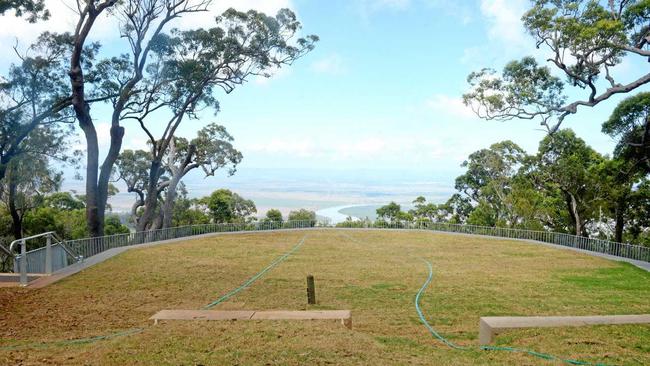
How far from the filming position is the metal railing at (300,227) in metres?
13.9

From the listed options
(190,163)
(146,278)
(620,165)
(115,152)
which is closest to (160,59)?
(115,152)

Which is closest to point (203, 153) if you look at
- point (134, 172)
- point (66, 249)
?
point (134, 172)

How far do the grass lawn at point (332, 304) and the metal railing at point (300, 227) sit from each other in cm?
111

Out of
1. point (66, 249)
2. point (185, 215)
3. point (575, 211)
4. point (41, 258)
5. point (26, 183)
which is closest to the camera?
point (41, 258)

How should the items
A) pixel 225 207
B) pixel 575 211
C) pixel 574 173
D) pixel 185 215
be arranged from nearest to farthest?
pixel 574 173, pixel 575 211, pixel 185 215, pixel 225 207

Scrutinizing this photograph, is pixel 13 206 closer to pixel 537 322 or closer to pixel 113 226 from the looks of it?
pixel 113 226

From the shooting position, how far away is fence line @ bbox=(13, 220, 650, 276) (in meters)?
15.3

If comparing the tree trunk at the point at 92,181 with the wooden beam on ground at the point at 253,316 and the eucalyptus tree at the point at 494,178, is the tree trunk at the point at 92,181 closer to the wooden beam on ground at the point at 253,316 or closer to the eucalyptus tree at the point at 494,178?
the wooden beam on ground at the point at 253,316

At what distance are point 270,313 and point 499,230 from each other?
792 inches

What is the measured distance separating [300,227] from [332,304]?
1942cm

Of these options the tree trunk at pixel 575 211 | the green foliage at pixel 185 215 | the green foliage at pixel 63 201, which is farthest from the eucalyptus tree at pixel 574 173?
the green foliage at pixel 63 201

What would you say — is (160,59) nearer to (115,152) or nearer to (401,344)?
(115,152)

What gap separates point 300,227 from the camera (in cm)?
2833

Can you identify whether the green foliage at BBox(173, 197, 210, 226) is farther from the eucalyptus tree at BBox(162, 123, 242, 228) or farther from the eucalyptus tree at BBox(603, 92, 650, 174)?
the eucalyptus tree at BBox(603, 92, 650, 174)
